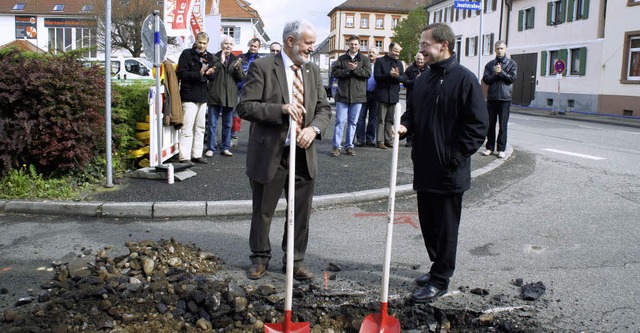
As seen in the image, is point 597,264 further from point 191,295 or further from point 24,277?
point 24,277

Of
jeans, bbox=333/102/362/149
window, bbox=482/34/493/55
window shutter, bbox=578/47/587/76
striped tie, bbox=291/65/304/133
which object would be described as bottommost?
jeans, bbox=333/102/362/149

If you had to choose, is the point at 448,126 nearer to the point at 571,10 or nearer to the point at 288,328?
the point at 288,328

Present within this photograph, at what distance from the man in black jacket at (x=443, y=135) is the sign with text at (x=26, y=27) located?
2448 inches

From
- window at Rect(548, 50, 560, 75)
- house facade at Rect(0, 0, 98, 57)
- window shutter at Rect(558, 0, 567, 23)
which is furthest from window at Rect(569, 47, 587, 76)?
house facade at Rect(0, 0, 98, 57)

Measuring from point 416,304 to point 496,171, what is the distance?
6.34m

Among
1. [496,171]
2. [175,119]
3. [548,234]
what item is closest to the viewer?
[548,234]

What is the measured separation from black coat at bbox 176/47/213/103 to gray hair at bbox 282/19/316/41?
524 centimetres

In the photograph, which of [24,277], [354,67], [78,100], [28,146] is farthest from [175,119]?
[24,277]

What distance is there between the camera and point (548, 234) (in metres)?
6.50

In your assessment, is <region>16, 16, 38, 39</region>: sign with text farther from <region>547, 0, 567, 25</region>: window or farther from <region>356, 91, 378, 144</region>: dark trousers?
<region>356, 91, 378, 144</region>: dark trousers

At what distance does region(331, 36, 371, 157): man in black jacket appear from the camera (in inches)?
438

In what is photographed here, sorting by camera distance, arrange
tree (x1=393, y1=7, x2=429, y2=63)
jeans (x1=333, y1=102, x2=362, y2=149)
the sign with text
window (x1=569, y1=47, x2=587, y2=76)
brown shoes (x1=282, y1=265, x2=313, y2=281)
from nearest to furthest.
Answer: brown shoes (x1=282, y1=265, x2=313, y2=281), jeans (x1=333, y1=102, x2=362, y2=149), window (x1=569, y1=47, x2=587, y2=76), the sign with text, tree (x1=393, y1=7, x2=429, y2=63)

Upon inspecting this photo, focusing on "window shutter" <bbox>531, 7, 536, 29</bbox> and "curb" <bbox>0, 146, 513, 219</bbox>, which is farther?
"window shutter" <bbox>531, 7, 536, 29</bbox>

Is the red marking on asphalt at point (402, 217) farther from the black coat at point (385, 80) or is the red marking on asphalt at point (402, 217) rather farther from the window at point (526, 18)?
the window at point (526, 18)
